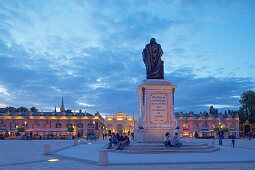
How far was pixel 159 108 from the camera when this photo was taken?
21078 mm

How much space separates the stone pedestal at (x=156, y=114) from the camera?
2041 centimetres

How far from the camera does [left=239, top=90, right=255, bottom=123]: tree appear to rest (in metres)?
79.0

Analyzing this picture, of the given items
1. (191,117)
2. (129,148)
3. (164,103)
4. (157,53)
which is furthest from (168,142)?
(191,117)

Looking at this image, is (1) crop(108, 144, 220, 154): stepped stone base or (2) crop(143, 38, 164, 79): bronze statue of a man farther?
(2) crop(143, 38, 164, 79): bronze statue of a man

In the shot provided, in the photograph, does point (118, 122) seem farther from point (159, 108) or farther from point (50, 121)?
point (159, 108)

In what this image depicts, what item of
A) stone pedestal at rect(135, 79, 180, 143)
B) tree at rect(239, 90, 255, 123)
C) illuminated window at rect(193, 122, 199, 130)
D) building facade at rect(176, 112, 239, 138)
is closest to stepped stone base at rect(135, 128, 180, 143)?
stone pedestal at rect(135, 79, 180, 143)

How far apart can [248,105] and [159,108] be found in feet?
231

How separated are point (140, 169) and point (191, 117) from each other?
91566 millimetres

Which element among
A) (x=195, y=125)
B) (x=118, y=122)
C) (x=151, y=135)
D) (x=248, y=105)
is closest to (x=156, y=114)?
(x=151, y=135)

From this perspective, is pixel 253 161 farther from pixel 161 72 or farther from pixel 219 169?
pixel 161 72

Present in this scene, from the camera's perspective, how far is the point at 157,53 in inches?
901

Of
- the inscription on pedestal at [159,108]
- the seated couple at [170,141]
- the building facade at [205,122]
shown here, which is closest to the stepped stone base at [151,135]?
the inscription on pedestal at [159,108]

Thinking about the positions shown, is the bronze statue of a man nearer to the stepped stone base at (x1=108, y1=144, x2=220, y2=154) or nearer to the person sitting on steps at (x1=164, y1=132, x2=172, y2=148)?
the person sitting on steps at (x1=164, y1=132, x2=172, y2=148)

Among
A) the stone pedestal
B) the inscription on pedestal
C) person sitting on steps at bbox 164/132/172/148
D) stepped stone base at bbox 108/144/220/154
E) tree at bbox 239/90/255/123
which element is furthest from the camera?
tree at bbox 239/90/255/123
